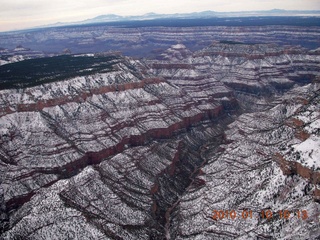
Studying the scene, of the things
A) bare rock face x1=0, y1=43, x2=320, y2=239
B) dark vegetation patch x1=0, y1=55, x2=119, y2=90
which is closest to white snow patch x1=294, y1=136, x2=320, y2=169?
bare rock face x1=0, y1=43, x2=320, y2=239

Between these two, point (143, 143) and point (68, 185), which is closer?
point (68, 185)

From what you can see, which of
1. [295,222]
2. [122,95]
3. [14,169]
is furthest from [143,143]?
[295,222]

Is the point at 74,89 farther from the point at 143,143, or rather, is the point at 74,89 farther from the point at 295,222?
the point at 295,222
